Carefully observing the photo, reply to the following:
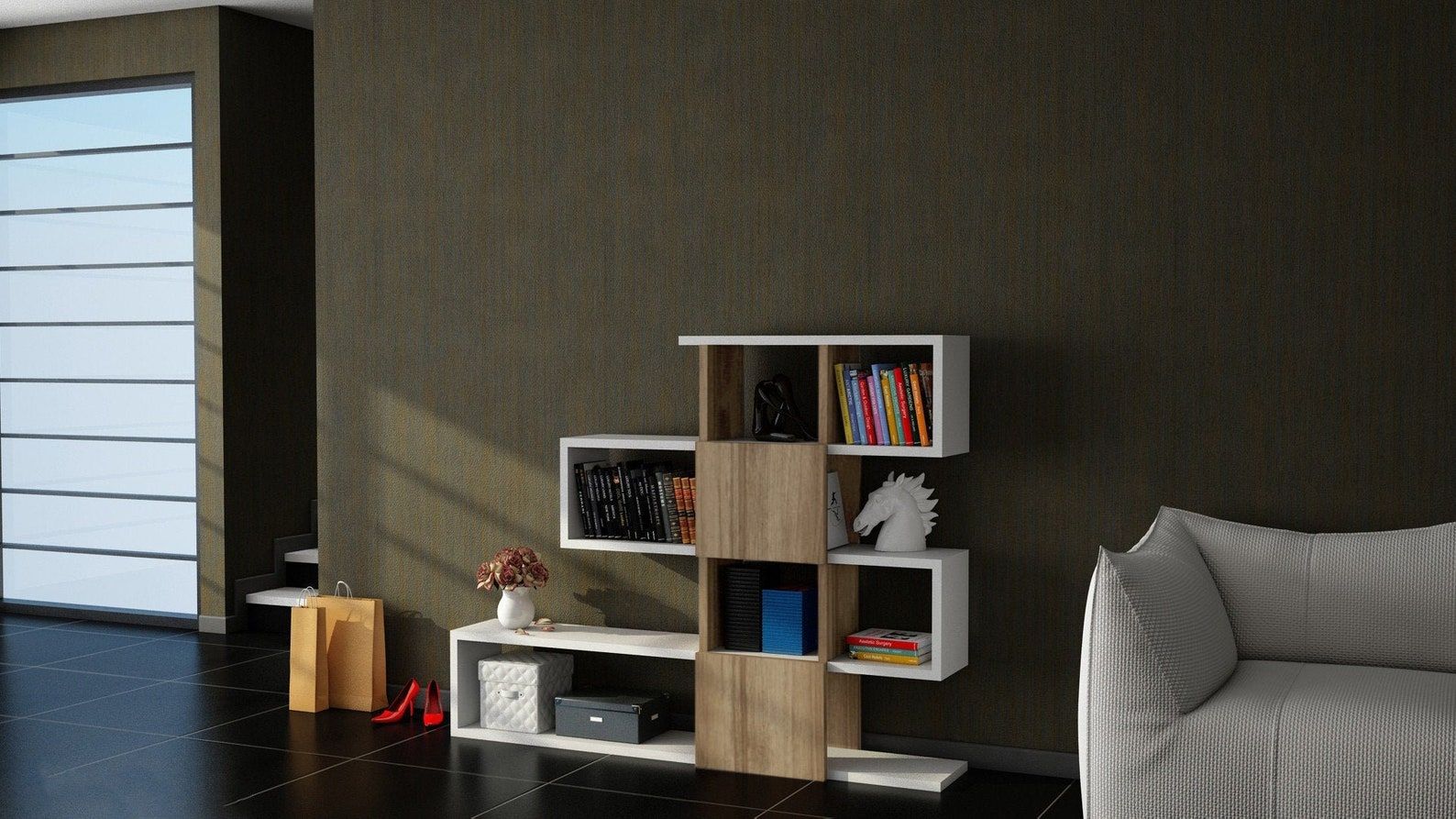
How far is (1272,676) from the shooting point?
133 inches

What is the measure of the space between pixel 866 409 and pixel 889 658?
71 centimetres

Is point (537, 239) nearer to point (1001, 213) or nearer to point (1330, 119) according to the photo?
point (1001, 213)

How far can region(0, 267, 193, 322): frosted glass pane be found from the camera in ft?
21.3

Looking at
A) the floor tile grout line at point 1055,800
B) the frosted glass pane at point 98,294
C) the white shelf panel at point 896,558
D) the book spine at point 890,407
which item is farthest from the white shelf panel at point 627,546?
the frosted glass pane at point 98,294

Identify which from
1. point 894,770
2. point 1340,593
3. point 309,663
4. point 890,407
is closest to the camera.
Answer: point 1340,593

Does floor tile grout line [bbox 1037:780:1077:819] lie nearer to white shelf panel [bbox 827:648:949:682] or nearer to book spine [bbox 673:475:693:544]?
white shelf panel [bbox 827:648:949:682]

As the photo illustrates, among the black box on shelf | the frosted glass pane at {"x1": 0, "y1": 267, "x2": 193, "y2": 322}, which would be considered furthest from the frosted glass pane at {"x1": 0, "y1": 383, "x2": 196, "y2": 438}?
the black box on shelf

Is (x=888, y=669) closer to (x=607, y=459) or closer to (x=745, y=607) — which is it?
(x=745, y=607)

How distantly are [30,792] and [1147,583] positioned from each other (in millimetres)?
3008

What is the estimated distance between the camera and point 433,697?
4.88m

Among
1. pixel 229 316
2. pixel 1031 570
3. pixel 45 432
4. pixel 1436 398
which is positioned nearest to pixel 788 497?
pixel 1031 570

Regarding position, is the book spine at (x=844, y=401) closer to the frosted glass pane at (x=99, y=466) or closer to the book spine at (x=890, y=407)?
the book spine at (x=890, y=407)

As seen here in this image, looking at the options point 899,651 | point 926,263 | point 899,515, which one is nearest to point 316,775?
point 899,651

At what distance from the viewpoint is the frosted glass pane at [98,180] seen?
6.46 m
